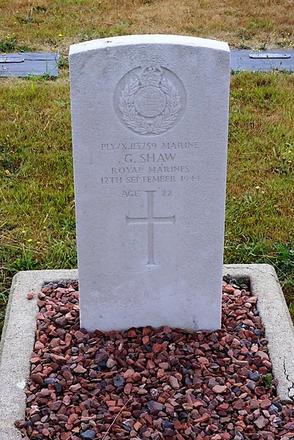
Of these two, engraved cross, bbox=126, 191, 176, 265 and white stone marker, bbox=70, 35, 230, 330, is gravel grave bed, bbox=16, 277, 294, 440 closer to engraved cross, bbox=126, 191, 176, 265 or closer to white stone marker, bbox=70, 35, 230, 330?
white stone marker, bbox=70, 35, 230, 330

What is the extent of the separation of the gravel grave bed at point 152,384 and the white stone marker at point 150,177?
0.43 ft

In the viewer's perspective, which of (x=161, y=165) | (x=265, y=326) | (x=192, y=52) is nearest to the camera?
(x=192, y=52)

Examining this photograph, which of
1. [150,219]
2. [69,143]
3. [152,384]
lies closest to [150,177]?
[150,219]

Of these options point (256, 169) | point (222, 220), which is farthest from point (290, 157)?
point (222, 220)

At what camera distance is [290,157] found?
19.1ft

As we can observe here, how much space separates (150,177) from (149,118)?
0.88 feet

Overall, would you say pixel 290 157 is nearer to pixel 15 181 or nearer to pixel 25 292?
pixel 15 181

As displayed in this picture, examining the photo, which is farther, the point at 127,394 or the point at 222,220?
the point at 222,220

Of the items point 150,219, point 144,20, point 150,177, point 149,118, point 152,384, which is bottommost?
point 152,384

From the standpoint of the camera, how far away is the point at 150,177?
337 centimetres

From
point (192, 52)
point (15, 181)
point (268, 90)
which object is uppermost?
point (192, 52)

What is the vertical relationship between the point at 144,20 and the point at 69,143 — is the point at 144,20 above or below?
above

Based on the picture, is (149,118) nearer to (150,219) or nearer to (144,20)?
(150,219)

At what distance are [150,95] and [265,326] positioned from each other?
127 centimetres
